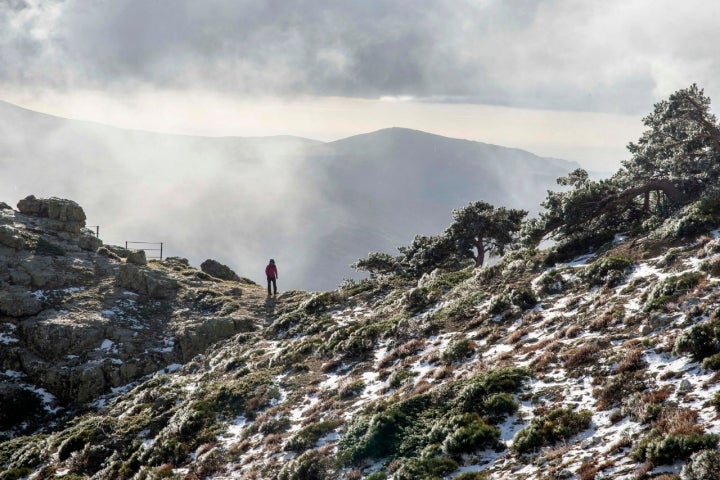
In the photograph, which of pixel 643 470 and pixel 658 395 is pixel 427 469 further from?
pixel 658 395

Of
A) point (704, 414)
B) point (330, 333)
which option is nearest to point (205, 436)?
point (330, 333)

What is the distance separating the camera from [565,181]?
3866 centimetres

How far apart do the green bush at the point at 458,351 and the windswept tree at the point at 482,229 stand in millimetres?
18538

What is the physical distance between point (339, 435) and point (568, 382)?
6.68m

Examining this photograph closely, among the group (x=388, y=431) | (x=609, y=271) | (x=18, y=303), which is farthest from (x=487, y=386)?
(x=18, y=303)

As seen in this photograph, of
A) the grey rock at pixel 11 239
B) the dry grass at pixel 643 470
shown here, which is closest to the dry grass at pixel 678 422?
the dry grass at pixel 643 470

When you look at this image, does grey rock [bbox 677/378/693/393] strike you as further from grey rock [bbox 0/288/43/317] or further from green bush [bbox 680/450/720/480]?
grey rock [bbox 0/288/43/317]

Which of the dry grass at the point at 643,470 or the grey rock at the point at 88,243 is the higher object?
the grey rock at the point at 88,243

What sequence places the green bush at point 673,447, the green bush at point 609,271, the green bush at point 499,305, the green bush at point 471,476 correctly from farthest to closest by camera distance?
the green bush at point 499,305 → the green bush at point 609,271 → the green bush at point 471,476 → the green bush at point 673,447

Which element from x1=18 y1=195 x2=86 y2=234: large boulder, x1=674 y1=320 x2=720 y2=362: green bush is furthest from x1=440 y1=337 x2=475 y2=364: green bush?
x1=18 y1=195 x2=86 y2=234: large boulder

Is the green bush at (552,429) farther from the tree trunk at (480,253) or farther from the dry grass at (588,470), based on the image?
the tree trunk at (480,253)

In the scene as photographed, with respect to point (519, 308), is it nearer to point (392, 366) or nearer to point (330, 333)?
point (392, 366)

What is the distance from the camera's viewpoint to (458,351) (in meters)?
19.2

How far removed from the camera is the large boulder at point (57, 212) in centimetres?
5259
